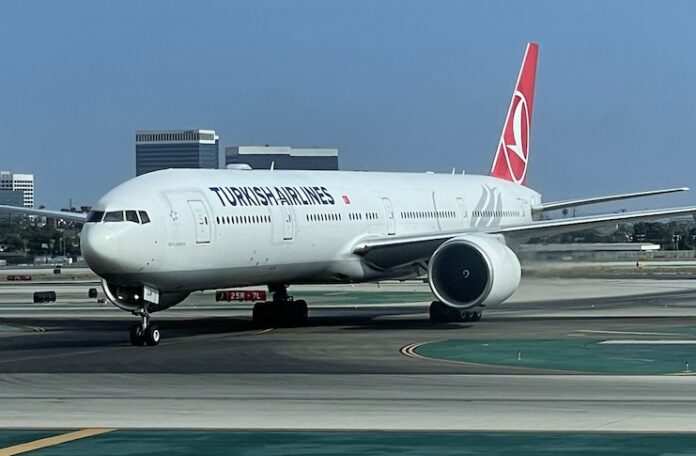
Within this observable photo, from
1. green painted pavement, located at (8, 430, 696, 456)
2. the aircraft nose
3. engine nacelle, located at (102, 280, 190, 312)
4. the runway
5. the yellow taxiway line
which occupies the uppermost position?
the aircraft nose

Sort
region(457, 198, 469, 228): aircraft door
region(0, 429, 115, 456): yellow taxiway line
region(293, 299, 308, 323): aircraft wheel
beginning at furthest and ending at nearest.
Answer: region(457, 198, 469, 228): aircraft door, region(293, 299, 308, 323): aircraft wheel, region(0, 429, 115, 456): yellow taxiway line

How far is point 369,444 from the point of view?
1557cm

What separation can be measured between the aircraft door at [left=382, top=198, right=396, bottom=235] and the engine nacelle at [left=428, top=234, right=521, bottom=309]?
169 inches

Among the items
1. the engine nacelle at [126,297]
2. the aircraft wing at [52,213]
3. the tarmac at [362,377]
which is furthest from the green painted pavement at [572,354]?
the aircraft wing at [52,213]

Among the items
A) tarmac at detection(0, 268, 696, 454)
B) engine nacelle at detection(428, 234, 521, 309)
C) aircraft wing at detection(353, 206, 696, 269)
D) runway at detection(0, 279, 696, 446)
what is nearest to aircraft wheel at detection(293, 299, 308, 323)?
runway at detection(0, 279, 696, 446)

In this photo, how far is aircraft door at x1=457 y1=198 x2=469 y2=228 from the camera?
142 feet

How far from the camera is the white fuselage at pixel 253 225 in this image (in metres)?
29.3

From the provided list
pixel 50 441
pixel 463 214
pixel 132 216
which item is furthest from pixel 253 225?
pixel 50 441

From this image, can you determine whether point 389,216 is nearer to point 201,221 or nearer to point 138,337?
point 201,221

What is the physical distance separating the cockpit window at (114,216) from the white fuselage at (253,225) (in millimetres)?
96

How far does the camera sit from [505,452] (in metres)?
14.9

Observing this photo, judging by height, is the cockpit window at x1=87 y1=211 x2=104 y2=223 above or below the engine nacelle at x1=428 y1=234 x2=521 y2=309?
above

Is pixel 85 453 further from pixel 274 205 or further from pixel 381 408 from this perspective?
pixel 274 205

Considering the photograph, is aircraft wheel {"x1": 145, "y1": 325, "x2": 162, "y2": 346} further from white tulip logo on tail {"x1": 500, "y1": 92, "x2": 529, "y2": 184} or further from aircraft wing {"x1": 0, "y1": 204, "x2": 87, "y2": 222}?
white tulip logo on tail {"x1": 500, "y1": 92, "x2": 529, "y2": 184}
